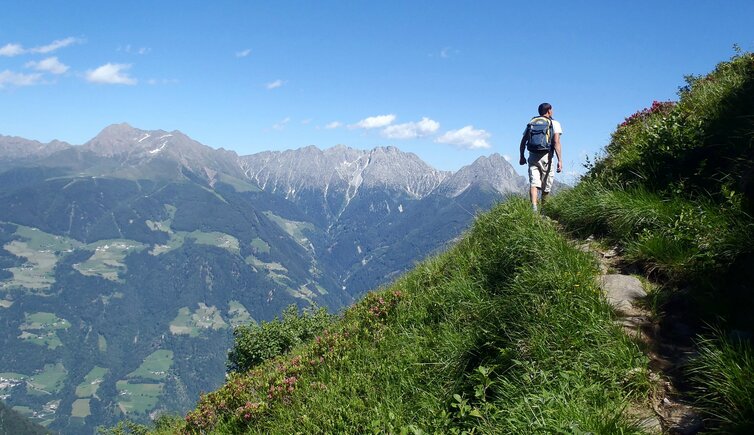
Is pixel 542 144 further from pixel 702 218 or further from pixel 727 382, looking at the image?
pixel 727 382

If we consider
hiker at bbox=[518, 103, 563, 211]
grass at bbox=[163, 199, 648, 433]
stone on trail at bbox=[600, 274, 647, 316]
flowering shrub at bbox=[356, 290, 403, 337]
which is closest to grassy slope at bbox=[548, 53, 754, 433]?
stone on trail at bbox=[600, 274, 647, 316]

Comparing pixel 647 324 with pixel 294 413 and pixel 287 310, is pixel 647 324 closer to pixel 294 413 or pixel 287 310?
pixel 294 413

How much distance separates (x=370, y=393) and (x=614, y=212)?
5414 mm

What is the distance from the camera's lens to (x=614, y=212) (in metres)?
8.62

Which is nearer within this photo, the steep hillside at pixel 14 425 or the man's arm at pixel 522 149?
the man's arm at pixel 522 149

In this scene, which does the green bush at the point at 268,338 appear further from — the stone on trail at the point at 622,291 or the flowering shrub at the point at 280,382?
the stone on trail at the point at 622,291

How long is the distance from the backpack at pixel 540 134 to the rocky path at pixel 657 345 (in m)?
6.00

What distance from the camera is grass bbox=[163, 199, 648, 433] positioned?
4762 mm

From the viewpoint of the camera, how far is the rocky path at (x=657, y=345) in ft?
14.3

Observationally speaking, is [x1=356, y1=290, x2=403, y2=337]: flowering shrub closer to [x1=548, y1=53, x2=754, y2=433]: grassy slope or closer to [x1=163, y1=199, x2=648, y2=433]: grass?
[x1=163, y1=199, x2=648, y2=433]: grass

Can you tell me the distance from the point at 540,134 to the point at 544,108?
84 centimetres

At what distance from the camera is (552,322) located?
5.56m

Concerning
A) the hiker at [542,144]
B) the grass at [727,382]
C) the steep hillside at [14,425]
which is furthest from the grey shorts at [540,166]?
the steep hillside at [14,425]

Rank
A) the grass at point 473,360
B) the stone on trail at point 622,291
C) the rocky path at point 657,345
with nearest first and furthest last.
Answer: the rocky path at point 657,345, the grass at point 473,360, the stone on trail at point 622,291
